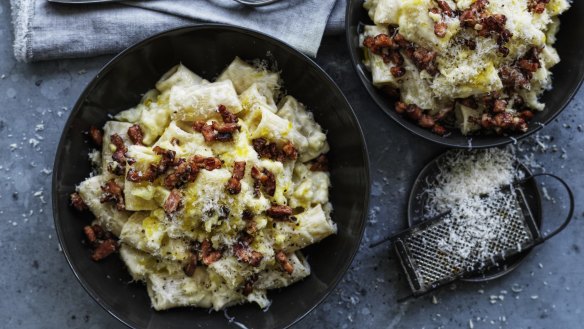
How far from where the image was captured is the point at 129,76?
364cm

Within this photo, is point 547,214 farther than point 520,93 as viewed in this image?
Yes

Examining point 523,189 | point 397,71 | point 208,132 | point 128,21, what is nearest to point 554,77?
point 523,189

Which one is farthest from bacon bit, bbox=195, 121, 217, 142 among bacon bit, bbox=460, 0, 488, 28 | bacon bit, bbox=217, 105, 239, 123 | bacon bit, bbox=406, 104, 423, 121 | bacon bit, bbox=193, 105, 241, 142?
bacon bit, bbox=460, 0, 488, 28

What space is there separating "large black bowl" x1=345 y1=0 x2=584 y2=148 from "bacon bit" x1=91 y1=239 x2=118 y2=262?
1798mm

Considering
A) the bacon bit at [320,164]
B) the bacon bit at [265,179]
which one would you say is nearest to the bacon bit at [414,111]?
the bacon bit at [320,164]

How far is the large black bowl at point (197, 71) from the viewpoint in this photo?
3.50m

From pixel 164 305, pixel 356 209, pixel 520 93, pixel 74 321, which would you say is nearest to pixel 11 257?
pixel 74 321

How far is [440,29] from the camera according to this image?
11.3 ft

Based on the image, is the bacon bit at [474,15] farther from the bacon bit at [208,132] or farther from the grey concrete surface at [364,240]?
the bacon bit at [208,132]

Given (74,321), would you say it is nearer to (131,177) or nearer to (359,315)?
(131,177)

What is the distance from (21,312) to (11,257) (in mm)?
363

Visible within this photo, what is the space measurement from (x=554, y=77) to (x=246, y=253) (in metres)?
2.26

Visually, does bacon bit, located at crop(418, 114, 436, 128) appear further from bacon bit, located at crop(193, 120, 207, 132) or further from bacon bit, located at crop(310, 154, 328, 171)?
bacon bit, located at crop(193, 120, 207, 132)

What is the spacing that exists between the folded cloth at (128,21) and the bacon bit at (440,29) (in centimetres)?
77
